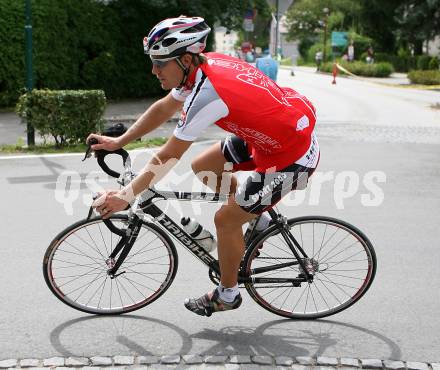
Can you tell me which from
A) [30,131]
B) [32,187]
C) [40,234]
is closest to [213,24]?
[30,131]

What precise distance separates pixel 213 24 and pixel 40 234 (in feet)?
53.3

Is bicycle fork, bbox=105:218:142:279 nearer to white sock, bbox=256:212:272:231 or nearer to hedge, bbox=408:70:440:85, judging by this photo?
white sock, bbox=256:212:272:231

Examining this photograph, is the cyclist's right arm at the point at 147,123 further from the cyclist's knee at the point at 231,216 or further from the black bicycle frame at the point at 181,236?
the cyclist's knee at the point at 231,216

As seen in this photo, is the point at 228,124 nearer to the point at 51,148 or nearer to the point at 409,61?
the point at 51,148

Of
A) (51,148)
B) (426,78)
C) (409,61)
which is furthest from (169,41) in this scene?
(409,61)

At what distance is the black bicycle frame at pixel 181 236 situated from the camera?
4.12 m

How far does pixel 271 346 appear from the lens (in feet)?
13.5

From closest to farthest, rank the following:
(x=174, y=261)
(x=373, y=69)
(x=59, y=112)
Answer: (x=174, y=261)
(x=59, y=112)
(x=373, y=69)

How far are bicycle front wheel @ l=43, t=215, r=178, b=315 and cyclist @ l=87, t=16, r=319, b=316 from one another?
43 centimetres

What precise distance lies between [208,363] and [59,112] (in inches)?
326

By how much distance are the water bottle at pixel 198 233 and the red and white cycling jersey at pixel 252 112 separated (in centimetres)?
56

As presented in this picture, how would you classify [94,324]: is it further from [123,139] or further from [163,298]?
[123,139]

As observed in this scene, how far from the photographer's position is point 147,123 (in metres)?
4.40

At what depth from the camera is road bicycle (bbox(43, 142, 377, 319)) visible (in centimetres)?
424
